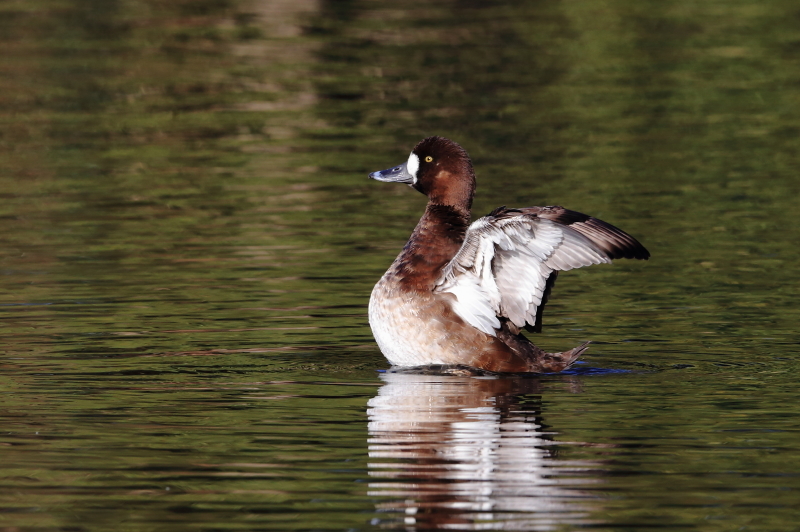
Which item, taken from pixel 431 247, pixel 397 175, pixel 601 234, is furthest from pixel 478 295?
pixel 397 175

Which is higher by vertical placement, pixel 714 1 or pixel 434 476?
pixel 714 1

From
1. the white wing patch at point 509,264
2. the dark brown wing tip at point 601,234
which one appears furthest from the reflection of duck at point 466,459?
the dark brown wing tip at point 601,234

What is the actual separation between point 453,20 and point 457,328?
20.2 m

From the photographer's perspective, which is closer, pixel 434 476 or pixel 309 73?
pixel 434 476

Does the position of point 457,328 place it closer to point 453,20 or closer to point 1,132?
point 1,132

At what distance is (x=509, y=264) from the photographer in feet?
30.3

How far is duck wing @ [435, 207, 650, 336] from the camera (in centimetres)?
876

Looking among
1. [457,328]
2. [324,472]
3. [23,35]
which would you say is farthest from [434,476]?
[23,35]

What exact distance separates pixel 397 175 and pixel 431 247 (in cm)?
94

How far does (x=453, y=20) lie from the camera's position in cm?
2886

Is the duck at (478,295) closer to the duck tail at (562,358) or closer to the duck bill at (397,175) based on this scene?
the duck tail at (562,358)

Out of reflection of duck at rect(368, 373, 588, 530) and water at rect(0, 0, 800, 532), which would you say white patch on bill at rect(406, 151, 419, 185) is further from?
reflection of duck at rect(368, 373, 588, 530)

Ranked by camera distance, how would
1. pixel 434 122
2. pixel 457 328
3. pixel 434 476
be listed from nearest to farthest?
pixel 434 476 → pixel 457 328 → pixel 434 122

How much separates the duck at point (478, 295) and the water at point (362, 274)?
0.79 feet
